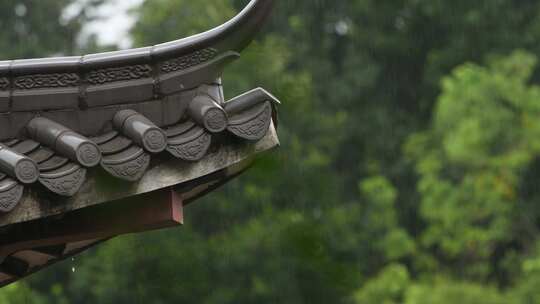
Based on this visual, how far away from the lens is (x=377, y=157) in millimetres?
19734

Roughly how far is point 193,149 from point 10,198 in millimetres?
371

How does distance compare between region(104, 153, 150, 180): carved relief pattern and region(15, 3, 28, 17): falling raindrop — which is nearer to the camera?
region(104, 153, 150, 180): carved relief pattern

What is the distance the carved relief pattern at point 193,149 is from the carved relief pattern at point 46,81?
228 mm

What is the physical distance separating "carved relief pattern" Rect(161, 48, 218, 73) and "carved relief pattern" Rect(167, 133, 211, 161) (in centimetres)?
15

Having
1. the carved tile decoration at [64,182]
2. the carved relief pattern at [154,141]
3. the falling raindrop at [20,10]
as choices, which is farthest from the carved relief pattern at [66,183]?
the falling raindrop at [20,10]

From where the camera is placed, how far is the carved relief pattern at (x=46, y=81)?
2.48 meters

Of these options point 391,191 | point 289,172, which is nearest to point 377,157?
point 391,191

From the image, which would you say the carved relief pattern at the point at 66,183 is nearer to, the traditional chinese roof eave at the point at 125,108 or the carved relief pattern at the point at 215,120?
the traditional chinese roof eave at the point at 125,108

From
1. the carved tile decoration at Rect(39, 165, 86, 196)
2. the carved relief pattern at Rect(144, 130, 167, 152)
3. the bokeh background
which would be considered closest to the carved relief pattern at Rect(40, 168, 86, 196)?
the carved tile decoration at Rect(39, 165, 86, 196)

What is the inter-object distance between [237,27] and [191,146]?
0.83ft

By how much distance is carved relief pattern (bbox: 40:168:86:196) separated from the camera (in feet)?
7.77

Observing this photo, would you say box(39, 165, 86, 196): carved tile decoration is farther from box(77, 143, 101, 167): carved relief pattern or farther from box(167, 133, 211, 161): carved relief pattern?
box(167, 133, 211, 161): carved relief pattern

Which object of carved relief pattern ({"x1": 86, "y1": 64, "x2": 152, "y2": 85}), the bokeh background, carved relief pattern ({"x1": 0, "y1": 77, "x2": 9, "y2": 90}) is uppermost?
the bokeh background

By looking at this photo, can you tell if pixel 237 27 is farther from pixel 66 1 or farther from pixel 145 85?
pixel 66 1
